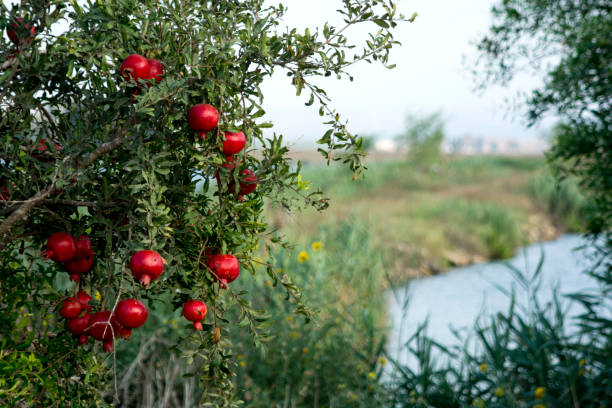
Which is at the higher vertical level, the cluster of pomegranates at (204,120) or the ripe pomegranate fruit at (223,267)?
the cluster of pomegranates at (204,120)

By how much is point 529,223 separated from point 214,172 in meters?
15.6

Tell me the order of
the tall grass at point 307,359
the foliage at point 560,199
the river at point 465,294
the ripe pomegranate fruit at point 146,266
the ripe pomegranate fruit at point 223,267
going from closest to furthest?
the ripe pomegranate fruit at point 146,266
the ripe pomegranate fruit at point 223,267
the tall grass at point 307,359
the river at point 465,294
the foliage at point 560,199

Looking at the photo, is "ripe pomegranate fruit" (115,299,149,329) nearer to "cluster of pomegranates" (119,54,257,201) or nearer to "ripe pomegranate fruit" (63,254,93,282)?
"ripe pomegranate fruit" (63,254,93,282)

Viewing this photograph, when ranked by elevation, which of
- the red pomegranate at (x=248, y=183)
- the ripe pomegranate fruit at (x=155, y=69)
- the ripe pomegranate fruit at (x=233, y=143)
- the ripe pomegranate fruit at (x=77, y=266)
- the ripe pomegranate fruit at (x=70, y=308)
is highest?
the ripe pomegranate fruit at (x=155, y=69)

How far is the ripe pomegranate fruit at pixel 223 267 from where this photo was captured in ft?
4.54

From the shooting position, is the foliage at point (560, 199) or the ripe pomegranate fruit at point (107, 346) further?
the foliage at point (560, 199)

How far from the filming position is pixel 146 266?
3.82ft

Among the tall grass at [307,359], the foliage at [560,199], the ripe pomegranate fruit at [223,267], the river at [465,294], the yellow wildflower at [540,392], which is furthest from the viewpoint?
the foliage at [560,199]

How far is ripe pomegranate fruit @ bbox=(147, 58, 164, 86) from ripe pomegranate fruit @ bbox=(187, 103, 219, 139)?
166 mm

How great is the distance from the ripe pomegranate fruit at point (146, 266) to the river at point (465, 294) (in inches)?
196

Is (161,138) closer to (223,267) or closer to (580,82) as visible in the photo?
(223,267)

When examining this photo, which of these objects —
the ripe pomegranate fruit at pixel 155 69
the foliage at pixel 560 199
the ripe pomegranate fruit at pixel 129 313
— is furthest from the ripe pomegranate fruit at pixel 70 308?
the foliage at pixel 560 199

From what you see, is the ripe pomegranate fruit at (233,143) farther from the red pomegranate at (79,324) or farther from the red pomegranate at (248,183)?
the red pomegranate at (79,324)

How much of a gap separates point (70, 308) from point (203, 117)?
2.26 ft
